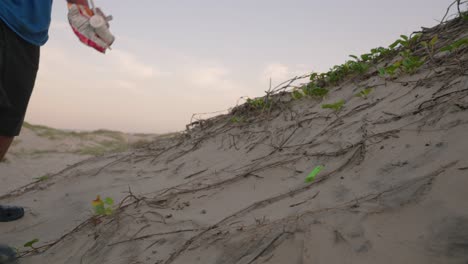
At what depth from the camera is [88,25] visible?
202cm

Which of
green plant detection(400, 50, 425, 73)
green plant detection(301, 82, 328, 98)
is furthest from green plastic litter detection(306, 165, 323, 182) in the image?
green plant detection(301, 82, 328, 98)

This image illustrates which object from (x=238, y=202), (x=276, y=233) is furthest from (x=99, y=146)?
(x=276, y=233)

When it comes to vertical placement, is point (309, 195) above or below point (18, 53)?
below

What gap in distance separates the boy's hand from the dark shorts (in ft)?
0.88

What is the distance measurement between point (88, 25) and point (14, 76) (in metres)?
0.52

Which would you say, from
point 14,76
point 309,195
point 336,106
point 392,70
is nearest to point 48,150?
point 14,76

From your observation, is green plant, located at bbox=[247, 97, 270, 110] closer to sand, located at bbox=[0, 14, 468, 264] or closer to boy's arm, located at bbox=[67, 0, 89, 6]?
sand, located at bbox=[0, 14, 468, 264]

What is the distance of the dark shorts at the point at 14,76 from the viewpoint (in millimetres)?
1657

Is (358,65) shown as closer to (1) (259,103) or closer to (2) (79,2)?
(1) (259,103)

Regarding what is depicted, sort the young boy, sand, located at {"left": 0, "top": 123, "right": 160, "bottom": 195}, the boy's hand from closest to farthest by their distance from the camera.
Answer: the young boy
the boy's hand
sand, located at {"left": 0, "top": 123, "right": 160, "bottom": 195}

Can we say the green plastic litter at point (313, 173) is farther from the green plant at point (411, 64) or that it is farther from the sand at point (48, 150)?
the sand at point (48, 150)

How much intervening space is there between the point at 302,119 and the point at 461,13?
65.4 inches

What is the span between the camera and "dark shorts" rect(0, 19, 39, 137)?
166 centimetres

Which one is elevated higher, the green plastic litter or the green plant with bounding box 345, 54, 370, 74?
the green plant with bounding box 345, 54, 370, 74
